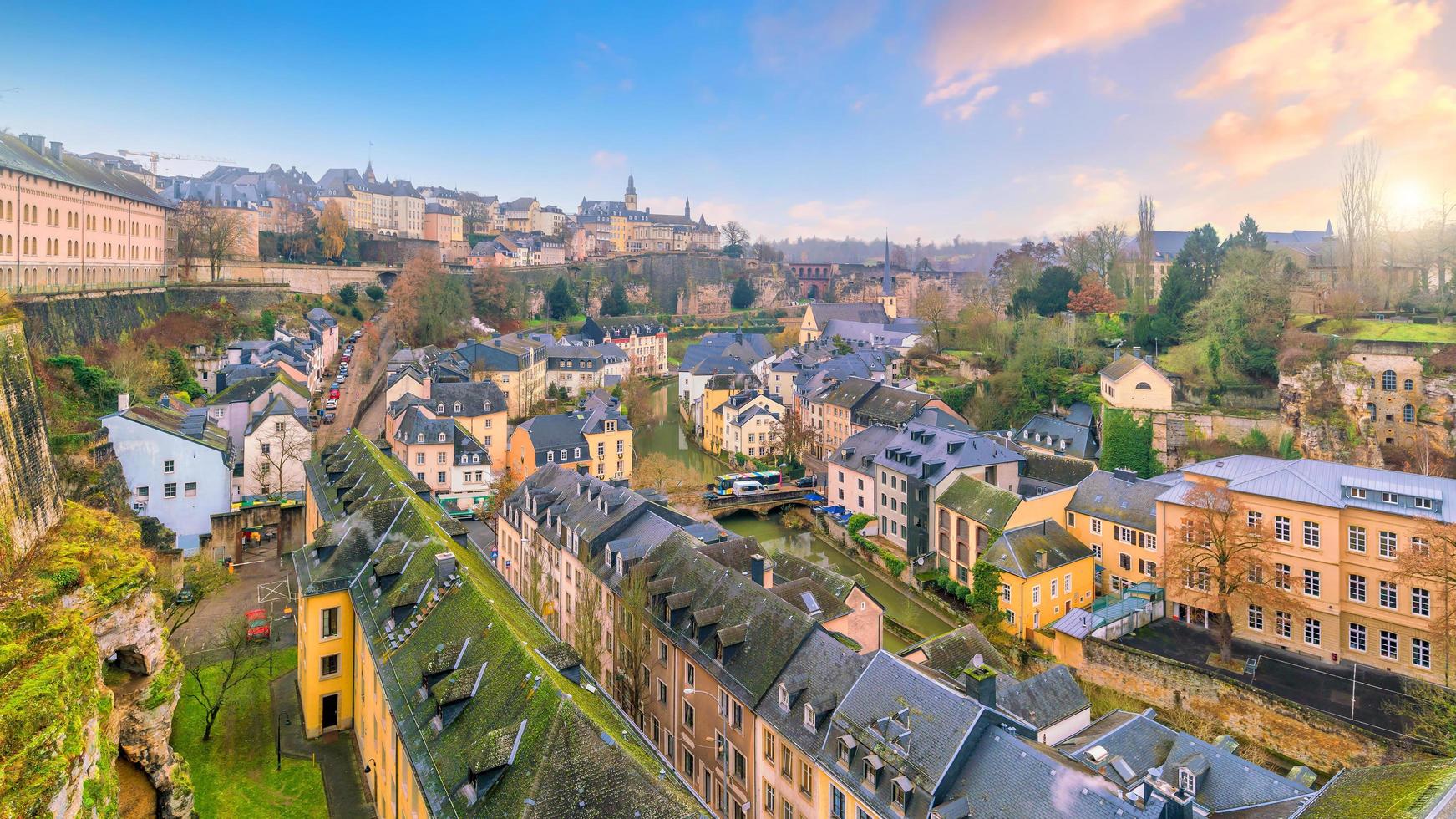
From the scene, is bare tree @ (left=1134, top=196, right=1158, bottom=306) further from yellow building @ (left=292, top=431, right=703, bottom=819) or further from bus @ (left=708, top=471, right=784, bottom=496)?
yellow building @ (left=292, top=431, right=703, bottom=819)

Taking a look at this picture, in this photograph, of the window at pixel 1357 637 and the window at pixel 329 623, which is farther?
the window at pixel 1357 637

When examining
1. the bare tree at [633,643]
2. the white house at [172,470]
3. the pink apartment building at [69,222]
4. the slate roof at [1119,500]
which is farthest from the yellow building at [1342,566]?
the pink apartment building at [69,222]

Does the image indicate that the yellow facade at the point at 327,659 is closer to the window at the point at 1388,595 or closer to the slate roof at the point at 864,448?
the slate roof at the point at 864,448

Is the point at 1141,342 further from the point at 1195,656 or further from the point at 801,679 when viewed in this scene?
the point at 801,679

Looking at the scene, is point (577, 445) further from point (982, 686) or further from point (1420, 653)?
point (1420, 653)

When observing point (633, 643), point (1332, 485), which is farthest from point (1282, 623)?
point (633, 643)

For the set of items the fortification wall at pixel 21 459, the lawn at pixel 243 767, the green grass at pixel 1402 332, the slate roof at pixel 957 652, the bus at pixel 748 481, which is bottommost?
the lawn at pixel 243 767
